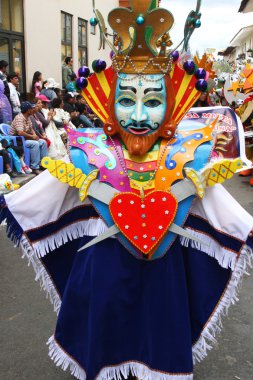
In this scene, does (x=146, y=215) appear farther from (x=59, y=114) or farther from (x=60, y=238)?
(x=59, y=114)

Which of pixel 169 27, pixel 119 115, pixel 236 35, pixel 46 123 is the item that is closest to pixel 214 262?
pixel 119 115

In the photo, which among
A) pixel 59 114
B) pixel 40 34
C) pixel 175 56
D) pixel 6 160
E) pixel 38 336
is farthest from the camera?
pixel 40 34

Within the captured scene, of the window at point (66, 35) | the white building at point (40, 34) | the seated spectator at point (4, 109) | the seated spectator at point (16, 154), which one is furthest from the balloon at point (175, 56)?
the window at point (66, 35)

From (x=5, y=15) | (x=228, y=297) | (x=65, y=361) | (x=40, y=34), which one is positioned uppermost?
(x=5, y=15)

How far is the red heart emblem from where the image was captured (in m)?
2.02

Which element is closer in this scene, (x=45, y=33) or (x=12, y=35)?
(x=12, y=35)

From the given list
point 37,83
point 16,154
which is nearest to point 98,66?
point 16,154

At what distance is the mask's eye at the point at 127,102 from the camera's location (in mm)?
2098

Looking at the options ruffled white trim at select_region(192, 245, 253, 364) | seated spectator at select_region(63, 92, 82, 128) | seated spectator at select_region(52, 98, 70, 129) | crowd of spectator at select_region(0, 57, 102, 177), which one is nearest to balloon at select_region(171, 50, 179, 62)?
ruffled white trim at select_region(192, 245, 253, 364)

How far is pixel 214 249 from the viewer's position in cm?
223

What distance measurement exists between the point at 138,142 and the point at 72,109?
8173 mm

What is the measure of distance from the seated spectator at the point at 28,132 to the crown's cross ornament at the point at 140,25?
5.71 m

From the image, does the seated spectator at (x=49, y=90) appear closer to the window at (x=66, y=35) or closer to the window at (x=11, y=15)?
the window at (x=11, y=15)

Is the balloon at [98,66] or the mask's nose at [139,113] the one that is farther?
the balloon at [98,66]
